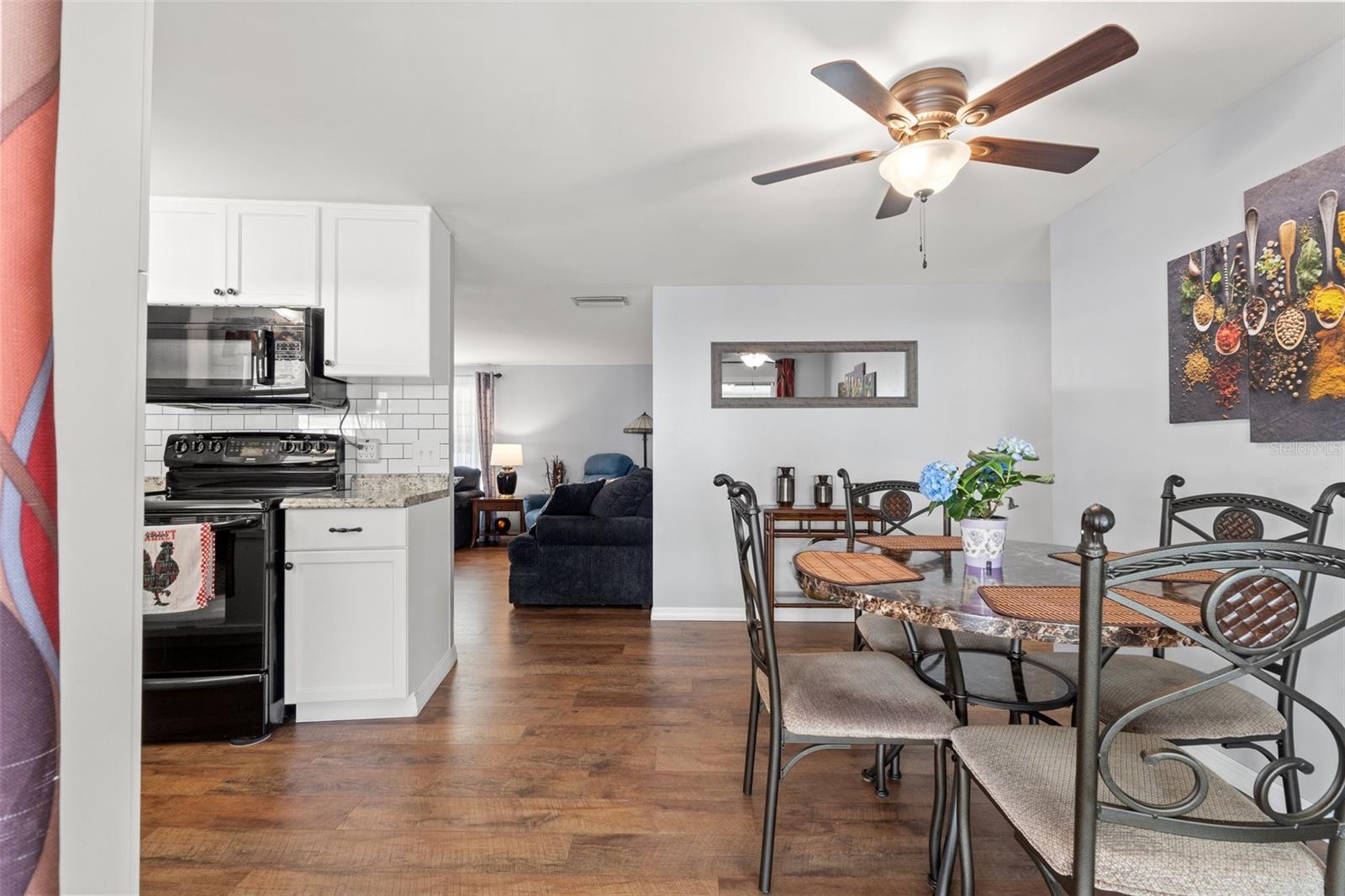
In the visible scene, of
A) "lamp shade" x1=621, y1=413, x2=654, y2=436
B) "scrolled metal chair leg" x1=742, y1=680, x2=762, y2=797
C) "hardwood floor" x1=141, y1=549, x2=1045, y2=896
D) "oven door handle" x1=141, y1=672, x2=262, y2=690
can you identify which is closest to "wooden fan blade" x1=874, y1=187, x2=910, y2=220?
"scrolled metal chair leg" x1=742, y1=680, x2=762, y2=797

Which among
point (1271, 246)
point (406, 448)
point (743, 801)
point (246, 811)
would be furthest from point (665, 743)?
point (1271, 246)

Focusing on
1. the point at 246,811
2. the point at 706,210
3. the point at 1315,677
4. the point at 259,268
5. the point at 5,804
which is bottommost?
the point at 246,811

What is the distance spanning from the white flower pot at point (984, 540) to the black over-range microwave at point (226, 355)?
2.69 meters

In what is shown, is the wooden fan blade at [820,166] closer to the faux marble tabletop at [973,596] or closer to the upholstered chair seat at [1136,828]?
the faux marble tabletop at [973,596]

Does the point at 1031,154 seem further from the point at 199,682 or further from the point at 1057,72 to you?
the point at 199,682

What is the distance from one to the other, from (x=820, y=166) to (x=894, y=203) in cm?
46

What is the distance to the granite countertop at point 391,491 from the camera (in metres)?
2.66

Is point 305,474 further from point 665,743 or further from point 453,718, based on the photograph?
point 665,743

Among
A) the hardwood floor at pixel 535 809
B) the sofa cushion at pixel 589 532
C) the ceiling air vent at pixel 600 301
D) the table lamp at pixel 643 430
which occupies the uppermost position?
the ceiling air vent at pixel 600 301

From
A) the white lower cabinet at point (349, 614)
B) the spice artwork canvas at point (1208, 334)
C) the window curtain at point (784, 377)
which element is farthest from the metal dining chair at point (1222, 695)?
the window curtain at point (784, 377)

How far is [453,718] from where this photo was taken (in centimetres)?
269

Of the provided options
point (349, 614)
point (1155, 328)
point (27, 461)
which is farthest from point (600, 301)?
point (27, 461)

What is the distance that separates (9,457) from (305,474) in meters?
2.75

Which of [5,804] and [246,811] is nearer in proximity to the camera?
[5,804]
